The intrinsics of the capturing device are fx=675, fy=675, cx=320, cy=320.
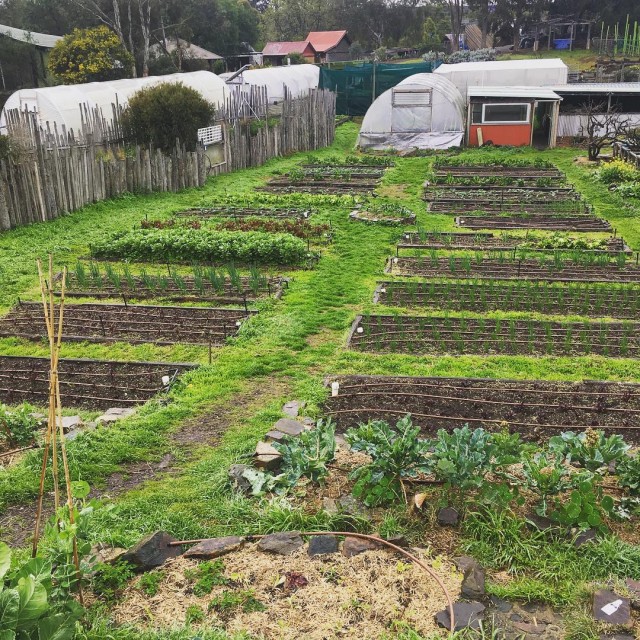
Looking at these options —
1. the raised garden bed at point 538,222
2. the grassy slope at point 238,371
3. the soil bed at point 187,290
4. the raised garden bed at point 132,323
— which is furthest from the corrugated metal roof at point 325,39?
the raised garden bed at point 132,323

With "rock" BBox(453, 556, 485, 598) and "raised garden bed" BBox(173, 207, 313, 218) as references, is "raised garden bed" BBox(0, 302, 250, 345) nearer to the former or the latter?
"rock" BBox(453, 556, 485, 598)

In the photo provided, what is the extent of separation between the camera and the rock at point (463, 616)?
377 cm

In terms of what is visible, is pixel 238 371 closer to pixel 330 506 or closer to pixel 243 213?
pixel 330 506

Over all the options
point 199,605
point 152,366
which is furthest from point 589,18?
point 199,605

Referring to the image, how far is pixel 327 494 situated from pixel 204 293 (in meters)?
5.69

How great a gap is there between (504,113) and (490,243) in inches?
542

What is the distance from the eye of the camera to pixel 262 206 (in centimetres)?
1606

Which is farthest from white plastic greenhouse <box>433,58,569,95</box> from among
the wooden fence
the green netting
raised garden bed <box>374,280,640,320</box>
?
raised garden bed <box>374,280,640,320</box>

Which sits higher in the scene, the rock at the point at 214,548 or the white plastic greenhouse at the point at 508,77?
the white plastic greenhouse at the point at 508,77

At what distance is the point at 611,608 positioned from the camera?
12.4 ft

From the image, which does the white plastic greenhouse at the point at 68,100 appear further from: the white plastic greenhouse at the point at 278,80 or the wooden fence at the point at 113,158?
the white plastic greenhouse at the point at 278,80

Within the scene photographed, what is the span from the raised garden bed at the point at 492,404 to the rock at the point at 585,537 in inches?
62.9

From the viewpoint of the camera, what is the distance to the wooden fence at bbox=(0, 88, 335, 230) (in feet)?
45.2

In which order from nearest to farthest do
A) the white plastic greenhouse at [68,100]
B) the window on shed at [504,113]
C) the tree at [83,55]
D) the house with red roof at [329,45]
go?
the white plastic greenhouse at [68,100], the window on shed at [504,113], the tree at [83,55], the house with red roof at [329,45]
